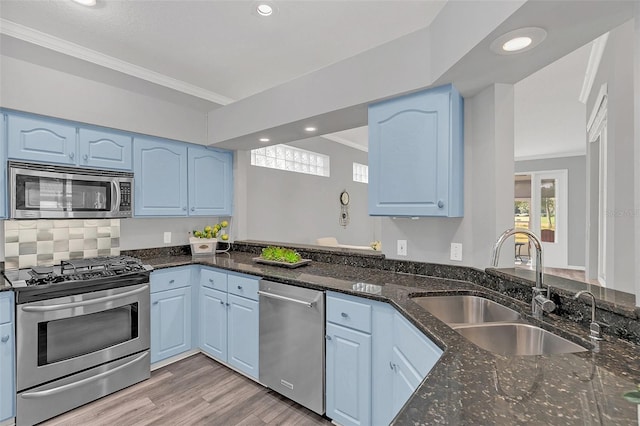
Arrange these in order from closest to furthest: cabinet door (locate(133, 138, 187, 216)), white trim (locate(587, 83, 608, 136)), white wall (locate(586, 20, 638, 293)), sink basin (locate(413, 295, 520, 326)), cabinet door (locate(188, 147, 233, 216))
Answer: sink basin (locate(413, 295, 520, 326))
white wall (locate(586, 20, 638, 293))
white trim (locate(587, 83, 608, 136))
cabinet door (locate(133, 138, 187, 216))
cabinet door (locate(188, 147, 233, 216))

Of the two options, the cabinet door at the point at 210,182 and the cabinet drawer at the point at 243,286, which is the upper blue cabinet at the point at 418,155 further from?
the cabinet door at the point at 210,182

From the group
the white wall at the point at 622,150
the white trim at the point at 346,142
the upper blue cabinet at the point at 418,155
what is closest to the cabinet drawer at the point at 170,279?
the upper blue cabinet at the point at 418,155

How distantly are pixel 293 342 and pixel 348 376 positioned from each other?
459mm

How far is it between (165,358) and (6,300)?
123 centimetres

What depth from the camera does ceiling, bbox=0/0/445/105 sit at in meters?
1.94

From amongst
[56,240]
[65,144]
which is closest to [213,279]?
[56,240]

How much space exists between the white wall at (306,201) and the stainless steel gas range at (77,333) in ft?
5.04

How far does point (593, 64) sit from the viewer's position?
2885 millimetres

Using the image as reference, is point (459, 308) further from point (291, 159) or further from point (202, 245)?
point (291, 159)

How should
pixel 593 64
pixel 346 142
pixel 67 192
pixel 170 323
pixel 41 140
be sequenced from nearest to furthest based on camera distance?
pixel 41 140, pixel 67 192, pixel 170 323, pixel 593 64, pixel 346 142

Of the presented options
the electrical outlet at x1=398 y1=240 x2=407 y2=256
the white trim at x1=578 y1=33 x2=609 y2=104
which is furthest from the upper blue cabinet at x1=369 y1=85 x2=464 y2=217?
the white trim at x1=578 y1=33 x2=609 y2=104

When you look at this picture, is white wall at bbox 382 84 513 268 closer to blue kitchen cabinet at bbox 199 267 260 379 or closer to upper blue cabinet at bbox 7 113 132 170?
blue kitchen cabinet at bbox 199 267 260 379

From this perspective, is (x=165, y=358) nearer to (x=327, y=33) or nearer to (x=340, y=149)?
(x=327, y=33)

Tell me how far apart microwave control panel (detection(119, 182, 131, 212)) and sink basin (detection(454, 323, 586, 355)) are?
2752mm
